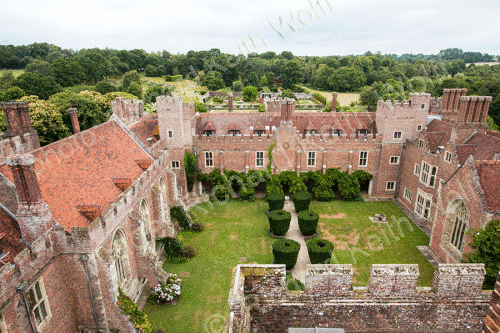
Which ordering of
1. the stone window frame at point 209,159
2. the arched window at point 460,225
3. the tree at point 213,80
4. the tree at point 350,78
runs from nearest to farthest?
the arched window at point 460,225 → the stone window frame at point 209,159 → the tree at point 350,78 → the tree at point 213,80

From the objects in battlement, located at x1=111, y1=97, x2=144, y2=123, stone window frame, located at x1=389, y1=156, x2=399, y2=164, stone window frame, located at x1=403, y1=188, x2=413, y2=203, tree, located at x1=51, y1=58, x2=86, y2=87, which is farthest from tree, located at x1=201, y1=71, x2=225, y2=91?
stone window frame, located at x1=403, y1=188, x2=413, y2=203

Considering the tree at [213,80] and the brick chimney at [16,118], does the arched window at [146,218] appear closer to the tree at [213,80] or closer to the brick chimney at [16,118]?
the brick chimney at [16,118]

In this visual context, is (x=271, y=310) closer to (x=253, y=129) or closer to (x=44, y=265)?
(x=44, y=265)

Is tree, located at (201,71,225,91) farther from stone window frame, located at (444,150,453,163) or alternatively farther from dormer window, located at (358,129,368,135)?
stone window frame, located at (444,150,453,163)

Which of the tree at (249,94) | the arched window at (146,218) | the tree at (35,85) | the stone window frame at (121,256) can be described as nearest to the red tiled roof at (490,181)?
the stone window frame at (121,256)

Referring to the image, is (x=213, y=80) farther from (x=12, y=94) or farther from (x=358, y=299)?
(x=358, y=299)
